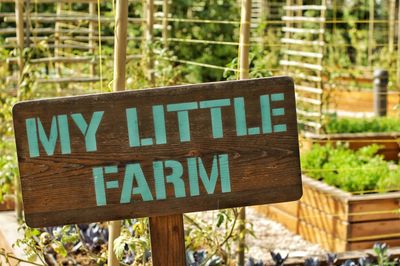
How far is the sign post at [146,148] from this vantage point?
2.06m

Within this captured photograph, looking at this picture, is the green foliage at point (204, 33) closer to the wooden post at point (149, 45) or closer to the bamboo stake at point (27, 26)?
the wooden post at point (149, 45)

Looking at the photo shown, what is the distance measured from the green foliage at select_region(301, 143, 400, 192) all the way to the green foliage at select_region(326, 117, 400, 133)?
1.06m

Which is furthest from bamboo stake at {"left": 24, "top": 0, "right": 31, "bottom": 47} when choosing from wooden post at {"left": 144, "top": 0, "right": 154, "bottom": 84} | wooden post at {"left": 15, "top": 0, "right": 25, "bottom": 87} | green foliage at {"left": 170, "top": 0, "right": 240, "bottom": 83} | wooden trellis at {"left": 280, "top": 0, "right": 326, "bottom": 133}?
green foliage at {"left": 170, "top": 0, "right": 240, "bottom": 83}

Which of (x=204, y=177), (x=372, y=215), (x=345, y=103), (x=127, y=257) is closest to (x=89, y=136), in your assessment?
(x=204, y=177)

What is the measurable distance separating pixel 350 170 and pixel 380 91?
4283mm

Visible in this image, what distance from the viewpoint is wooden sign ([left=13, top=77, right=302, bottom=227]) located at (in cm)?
206

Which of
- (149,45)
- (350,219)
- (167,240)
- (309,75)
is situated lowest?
(350,219)

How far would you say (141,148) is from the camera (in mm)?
2092

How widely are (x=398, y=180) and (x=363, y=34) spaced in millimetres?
9885

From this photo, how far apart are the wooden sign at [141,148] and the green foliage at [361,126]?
5.89m

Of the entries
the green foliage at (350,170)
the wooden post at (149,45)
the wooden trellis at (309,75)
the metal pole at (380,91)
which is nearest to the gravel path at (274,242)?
the green foliage at (350,170)

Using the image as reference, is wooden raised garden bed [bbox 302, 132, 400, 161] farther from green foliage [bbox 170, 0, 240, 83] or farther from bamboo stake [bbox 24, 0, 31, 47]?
green foliage [bbox 170, 0, 240, 83]

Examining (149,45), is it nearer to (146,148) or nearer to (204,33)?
(146,148)

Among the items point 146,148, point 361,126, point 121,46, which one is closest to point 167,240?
point 146,148
